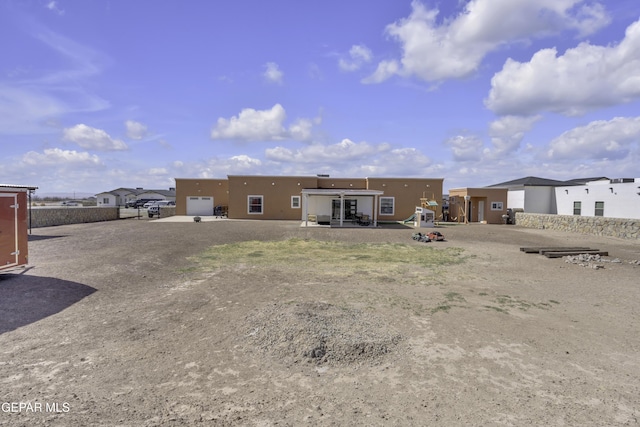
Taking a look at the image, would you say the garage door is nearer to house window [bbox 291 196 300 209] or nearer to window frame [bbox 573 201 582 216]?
house window [bbox 291 196 300 209]

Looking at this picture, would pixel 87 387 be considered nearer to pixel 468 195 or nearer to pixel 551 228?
pixel 551 228

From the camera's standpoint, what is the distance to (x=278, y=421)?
3244mm

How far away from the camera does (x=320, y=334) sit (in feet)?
16.5

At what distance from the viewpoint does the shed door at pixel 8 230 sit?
8.15m

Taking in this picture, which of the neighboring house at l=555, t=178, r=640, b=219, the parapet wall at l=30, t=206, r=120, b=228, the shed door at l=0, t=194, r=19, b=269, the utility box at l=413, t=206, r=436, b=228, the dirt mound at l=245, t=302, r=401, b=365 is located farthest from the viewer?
the utility box at l=413, t=206, r=436, b=228

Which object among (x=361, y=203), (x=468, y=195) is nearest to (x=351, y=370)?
(x=361, y=203)

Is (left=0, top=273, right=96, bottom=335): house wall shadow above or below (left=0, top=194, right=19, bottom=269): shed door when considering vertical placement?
below

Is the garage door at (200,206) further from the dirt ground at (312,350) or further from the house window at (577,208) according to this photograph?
the house window at (577,208)

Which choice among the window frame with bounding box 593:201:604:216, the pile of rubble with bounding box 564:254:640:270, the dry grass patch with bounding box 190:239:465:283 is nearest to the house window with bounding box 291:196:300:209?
the dry grass patch with bounding box 190:239:465:283

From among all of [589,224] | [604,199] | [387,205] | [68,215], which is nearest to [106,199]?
[68,215]

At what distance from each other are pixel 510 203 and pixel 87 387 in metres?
37.9

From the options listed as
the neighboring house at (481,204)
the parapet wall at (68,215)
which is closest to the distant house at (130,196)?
the parapet wall at (68,215)

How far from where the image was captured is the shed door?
321 inches

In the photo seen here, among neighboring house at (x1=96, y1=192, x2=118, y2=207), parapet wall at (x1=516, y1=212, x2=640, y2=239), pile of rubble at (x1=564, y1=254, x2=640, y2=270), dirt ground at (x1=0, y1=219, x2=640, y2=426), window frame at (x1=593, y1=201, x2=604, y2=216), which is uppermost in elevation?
neighboring house at (x1=96, y1=192, x2=118, y2=207)
